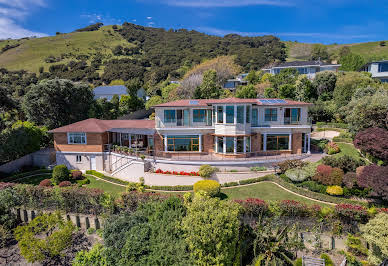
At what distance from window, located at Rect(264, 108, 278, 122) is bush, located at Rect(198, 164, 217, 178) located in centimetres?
883

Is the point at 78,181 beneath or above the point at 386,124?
beneath

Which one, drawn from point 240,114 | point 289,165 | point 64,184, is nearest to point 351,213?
point 289,165

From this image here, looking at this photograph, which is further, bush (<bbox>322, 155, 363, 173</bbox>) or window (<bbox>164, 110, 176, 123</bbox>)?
window (<bbox>164, 110, 176, 123</bbox>)

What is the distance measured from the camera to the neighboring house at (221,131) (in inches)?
972

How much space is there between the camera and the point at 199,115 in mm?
26422

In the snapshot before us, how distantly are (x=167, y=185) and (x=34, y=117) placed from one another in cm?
2855

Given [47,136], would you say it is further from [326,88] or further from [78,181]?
[326,88]

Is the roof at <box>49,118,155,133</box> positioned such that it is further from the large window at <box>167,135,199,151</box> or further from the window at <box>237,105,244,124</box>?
the window at <box>237,105,244,124</box>

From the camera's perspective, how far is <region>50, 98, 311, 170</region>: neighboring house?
81.0 ft

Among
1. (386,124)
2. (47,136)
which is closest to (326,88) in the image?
(386,124)

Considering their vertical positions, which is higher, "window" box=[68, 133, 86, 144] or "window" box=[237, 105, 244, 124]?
"window" box=[237, 105, 244, 124]

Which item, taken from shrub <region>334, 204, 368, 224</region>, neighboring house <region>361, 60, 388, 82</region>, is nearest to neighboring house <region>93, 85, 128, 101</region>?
shrub <region>334, 204, 368, 224</region>

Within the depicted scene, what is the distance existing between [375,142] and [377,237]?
9.67 metres

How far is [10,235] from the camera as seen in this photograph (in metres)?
17.8
